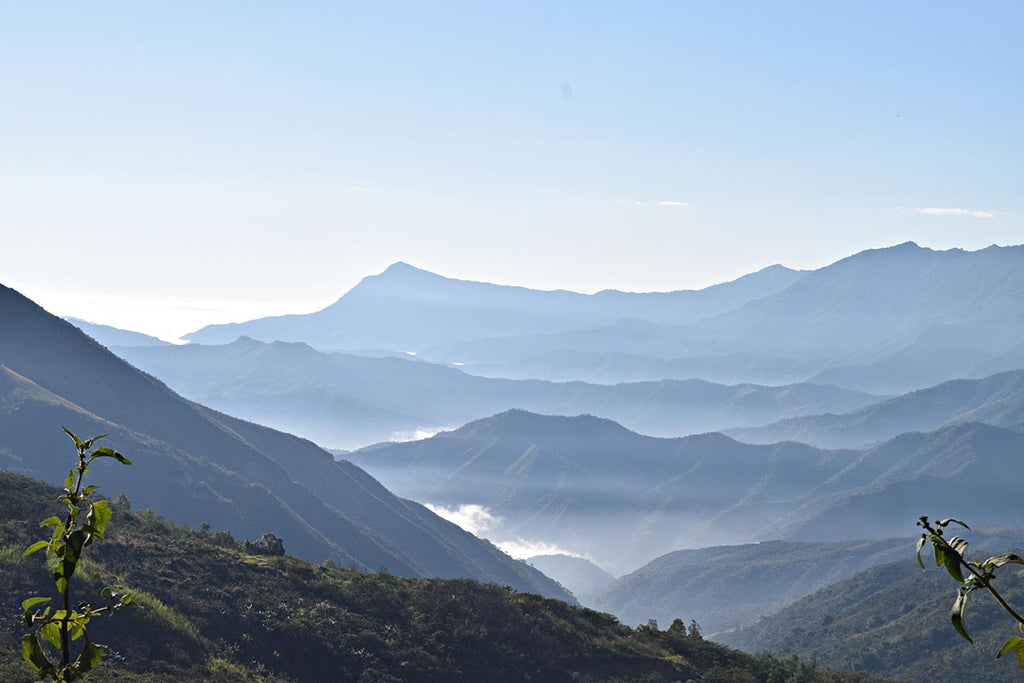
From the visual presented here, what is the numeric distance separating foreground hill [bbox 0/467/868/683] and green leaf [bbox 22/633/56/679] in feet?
146

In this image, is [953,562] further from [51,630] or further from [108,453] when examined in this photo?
[51,630]

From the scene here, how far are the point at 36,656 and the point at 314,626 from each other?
192ft

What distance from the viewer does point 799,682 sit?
62.2m

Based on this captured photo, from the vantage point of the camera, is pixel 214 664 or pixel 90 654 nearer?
pixel 90 654

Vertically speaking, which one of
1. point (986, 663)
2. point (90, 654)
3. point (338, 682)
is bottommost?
point (986, 663)

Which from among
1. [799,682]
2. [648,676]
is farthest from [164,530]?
[799,682]

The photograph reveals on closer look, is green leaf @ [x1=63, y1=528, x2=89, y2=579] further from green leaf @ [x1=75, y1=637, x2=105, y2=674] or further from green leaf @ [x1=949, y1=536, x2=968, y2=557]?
green leaf @ [x1=949, y1=536, x2=968, y2=557]

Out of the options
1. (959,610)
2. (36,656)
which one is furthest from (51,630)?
(959,610)

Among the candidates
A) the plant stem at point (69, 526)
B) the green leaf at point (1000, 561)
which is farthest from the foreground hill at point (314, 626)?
the green leaf at point (1000, 561)

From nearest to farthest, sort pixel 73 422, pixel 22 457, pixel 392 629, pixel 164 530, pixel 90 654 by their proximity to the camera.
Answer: pixel 90 654 → pixel 392 629 → pixel 164 530 → pixel 22 457 → pixel 73 422

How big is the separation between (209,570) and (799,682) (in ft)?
135

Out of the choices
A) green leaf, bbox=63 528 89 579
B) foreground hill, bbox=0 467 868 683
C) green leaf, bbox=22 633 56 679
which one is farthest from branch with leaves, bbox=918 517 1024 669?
foreground hill, bbox=0 467 868 683

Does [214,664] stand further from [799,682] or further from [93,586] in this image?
[799,682]

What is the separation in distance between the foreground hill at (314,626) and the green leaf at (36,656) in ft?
146
